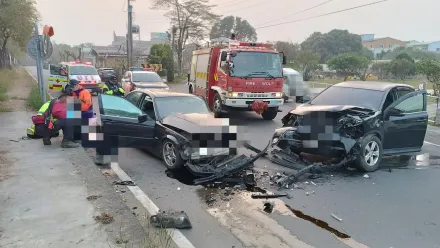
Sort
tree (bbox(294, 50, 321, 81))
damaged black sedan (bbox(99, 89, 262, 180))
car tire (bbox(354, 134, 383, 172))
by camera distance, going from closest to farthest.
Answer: damaged black sedan (bbox(99, 89, 262, 180)), car tire (bbox(354, 134, 383, 172)), tree (bbox(294, 50, 321, 81))

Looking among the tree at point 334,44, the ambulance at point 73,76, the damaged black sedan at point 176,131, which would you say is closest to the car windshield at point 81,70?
the ambulance at point 73,76

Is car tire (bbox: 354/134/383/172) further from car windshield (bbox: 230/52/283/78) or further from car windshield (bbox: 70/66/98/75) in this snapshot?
car windshield (bbox: 70/66/98/75)

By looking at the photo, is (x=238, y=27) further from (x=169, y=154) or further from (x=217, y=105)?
(x=169, y=154)

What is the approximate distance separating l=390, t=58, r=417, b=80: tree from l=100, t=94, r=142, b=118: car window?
99.5ft

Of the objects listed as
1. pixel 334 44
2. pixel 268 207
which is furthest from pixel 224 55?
pixel 334 44

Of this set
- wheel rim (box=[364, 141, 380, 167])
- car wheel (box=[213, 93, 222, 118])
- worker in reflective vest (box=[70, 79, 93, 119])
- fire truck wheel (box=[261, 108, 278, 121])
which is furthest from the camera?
fire truck wheel (box=[261, 108, 278, 121])

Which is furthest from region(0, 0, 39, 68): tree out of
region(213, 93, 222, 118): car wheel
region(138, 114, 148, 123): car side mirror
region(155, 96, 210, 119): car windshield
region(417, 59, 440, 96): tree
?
region(417, 59, 440, 96): tree

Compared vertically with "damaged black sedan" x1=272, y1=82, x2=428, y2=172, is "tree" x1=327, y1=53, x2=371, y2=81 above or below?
above

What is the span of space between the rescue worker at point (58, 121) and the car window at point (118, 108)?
3.72 feet

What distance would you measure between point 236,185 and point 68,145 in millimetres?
4076

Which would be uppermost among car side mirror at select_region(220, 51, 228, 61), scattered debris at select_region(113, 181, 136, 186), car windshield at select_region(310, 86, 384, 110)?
car side mirror at select_region(220, 51, 228, 61)

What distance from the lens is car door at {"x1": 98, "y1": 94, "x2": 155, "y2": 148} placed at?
7023mm

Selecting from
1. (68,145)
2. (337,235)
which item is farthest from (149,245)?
(68,145)

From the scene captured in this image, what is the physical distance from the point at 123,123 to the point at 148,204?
7.66ft
